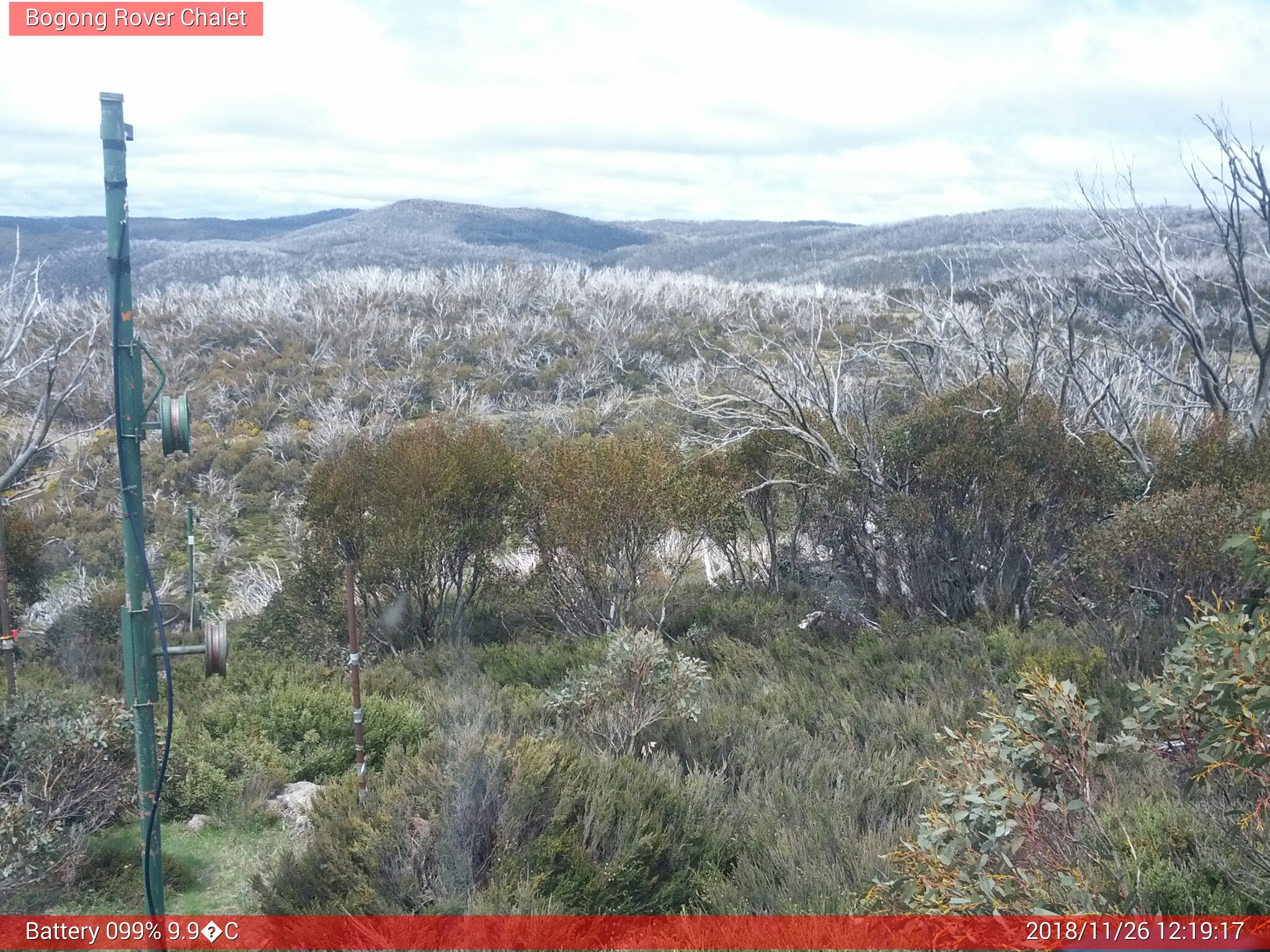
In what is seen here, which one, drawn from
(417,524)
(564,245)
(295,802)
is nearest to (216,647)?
(295,802)

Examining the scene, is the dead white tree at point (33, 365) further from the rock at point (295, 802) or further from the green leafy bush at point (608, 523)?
the green leafy bush at point (608, 523)

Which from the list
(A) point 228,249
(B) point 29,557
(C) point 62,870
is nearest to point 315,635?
(B) point 29,557

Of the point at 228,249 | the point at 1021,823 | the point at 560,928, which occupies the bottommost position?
the point at 560,928

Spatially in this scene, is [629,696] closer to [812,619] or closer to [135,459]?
[135,459]

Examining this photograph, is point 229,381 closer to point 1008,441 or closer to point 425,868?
point 1008,441

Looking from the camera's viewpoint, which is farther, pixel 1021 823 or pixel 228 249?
pixel 228 249

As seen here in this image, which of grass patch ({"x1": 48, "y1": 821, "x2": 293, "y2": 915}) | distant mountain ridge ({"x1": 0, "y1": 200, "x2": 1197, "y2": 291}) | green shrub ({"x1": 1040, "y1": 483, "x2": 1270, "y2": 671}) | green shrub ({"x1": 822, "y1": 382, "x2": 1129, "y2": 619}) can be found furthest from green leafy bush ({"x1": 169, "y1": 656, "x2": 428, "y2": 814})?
distant mountain ridge ({"x1": 0, "y1": 200, "x2": 1197, "y2": 291})

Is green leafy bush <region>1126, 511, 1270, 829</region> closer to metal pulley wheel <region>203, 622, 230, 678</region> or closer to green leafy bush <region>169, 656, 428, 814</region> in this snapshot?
metal pulley wheel <region>203, 622, 230, 678</region>
